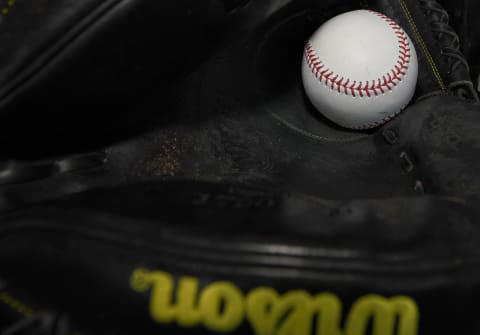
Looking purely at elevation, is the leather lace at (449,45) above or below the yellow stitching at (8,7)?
below

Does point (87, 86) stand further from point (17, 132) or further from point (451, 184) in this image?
point (451, 184)

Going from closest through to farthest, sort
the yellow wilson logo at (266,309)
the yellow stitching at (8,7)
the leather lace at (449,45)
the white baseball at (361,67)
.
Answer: the yellow wilson logo at (266,309)
the yellow stitching at (8,7)
the white baseball at (361,67)
the leather lace at (449,45)

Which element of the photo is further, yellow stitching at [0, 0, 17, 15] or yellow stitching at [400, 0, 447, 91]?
yellow stitching at [400, 0, 447, 91]

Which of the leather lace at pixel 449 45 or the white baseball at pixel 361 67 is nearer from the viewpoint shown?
the white baseball at pixel 361 67

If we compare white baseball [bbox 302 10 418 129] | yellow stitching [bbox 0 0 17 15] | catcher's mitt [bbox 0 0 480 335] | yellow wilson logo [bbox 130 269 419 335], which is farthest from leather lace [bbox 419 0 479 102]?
yellow stitching [bbox 0 0 17 15]

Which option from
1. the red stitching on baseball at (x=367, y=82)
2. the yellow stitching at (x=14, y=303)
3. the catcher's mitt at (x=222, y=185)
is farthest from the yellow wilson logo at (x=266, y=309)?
the red stitching on baseball at (x=367, y=82)

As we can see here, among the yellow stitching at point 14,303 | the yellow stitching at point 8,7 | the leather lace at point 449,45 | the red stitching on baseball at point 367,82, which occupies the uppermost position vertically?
the yellow stitching at point 8,7

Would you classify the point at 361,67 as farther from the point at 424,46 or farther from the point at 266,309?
the point at 266,309

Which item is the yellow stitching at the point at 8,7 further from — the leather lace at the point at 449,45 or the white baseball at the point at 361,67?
the leather lace at the point at 449,45

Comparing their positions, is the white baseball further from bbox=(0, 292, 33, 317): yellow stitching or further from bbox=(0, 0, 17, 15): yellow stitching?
bbox=(0, 292, 33, 317): yellow stitching
